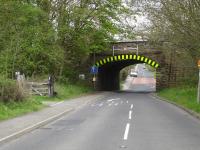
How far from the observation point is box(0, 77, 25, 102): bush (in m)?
24.5

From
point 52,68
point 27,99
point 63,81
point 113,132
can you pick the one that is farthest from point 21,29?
point 63,81

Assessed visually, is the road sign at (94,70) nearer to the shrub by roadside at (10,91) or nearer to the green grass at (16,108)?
the green grass at (16,108)

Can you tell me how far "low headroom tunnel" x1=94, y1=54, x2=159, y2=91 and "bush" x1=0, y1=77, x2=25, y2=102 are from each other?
34.8 m

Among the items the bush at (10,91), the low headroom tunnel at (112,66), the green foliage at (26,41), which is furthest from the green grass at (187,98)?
the low headroom tunnel at (112,66)

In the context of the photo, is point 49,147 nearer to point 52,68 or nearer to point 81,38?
point 52,68

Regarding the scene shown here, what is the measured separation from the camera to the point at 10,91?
25.4 meters

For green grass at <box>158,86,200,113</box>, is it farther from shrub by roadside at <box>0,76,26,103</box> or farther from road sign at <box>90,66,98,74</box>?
road sign at <box>90,66,98,74</box>

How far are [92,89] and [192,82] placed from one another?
13.4 meters

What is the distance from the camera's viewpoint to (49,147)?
13.6 m

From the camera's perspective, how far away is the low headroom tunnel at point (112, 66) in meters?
61.1

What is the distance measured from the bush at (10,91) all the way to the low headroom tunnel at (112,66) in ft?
114

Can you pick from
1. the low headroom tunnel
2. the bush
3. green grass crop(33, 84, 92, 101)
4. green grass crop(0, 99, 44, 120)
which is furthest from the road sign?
the bush

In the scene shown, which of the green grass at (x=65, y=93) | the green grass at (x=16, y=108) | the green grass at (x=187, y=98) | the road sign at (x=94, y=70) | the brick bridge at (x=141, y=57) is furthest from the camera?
the brick bridge at (x=141, y=57)

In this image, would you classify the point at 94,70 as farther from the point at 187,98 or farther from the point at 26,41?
the point at 187,98
